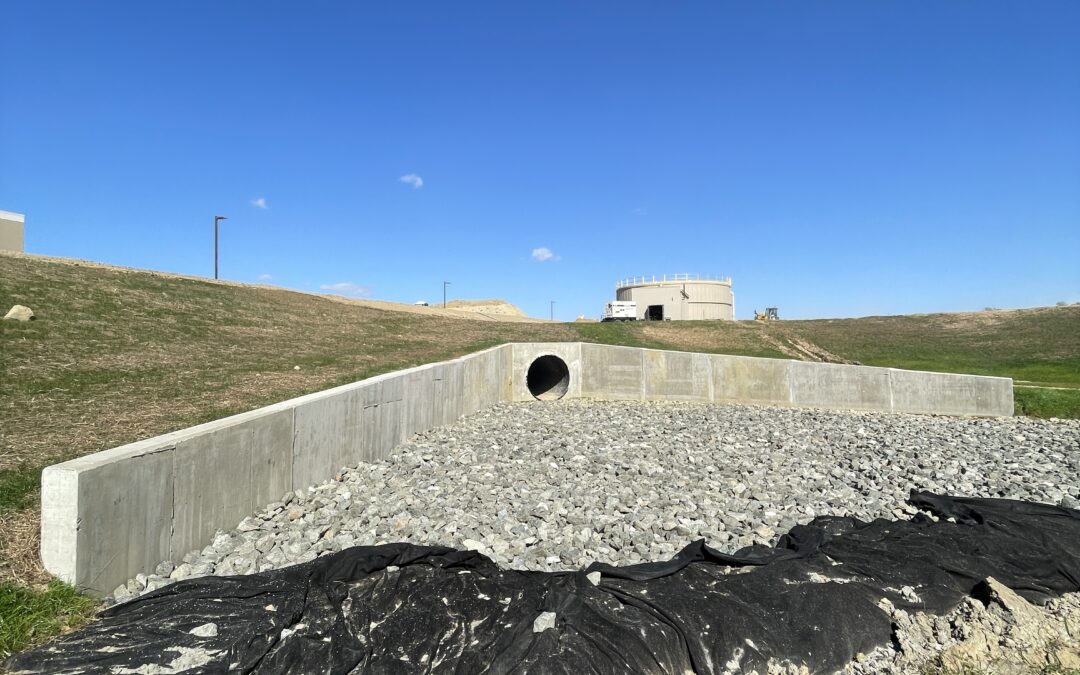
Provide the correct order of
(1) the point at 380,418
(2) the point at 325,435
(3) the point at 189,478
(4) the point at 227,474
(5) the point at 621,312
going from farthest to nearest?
1. (5) the point at 621,312
2. (1) the point at 380,418
3. (2) the point at 325,435
4. (4) the point at 227,474
5. (3) the point at 189,478

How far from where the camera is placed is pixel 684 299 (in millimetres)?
55000

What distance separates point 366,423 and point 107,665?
5423 millimetres

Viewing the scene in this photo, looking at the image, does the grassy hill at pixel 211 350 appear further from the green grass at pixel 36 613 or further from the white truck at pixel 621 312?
the white truck at pixel 621 312

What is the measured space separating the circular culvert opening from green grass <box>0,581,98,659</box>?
14.3 m

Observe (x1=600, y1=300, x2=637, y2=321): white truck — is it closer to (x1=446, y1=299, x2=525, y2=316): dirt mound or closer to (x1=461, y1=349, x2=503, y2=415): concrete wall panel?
(x1=461, y1=349, x2=503, y2=415): concrete wall panel

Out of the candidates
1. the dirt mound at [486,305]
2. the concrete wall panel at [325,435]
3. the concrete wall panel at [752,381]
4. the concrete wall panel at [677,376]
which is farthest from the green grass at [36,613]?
the dirt mound at [486,305]

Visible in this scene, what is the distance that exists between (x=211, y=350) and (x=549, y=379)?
9.88 meters

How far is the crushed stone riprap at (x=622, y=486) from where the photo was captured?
16.9 feet

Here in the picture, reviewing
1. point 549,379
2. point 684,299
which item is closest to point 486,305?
point 684,299

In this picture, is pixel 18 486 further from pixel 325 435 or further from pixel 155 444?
pixel 325 435

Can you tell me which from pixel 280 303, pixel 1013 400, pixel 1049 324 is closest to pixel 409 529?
pixel 1013 400

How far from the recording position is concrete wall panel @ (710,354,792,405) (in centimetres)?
1673

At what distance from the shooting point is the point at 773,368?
16.8 metres

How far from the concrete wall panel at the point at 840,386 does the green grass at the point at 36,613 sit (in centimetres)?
1644
